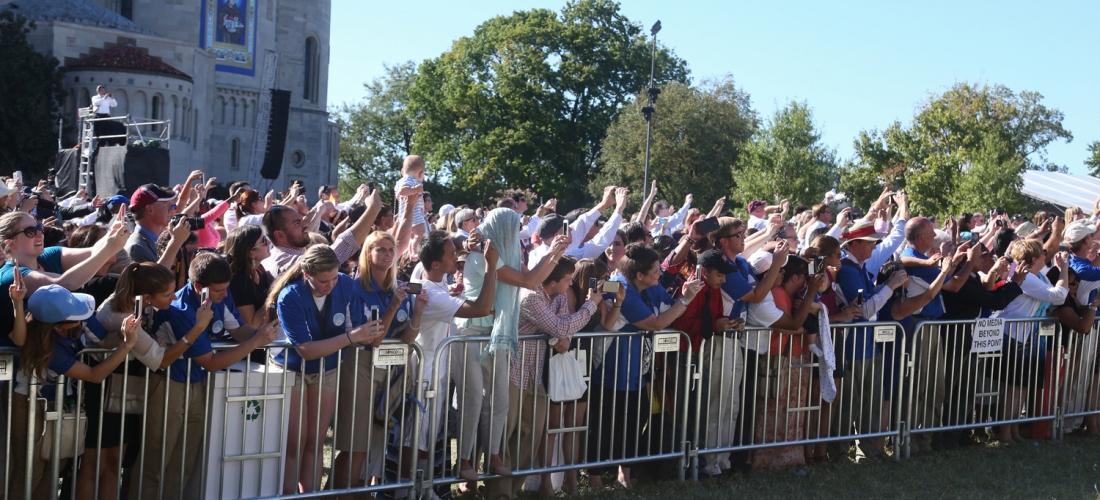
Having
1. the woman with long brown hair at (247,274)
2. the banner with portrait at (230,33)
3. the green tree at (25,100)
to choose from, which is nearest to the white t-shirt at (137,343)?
the woman with long brown hair at (247,274)

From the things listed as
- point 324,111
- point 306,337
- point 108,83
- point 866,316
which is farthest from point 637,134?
point 306,337

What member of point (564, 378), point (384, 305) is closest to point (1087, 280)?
point (564, 378)

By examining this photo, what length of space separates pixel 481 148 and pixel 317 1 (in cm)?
1098

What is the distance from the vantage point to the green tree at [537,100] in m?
48.0

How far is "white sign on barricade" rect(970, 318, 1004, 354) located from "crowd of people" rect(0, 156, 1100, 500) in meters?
0.10

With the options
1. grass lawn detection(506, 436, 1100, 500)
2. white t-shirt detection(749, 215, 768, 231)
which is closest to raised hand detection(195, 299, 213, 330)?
grass lawn detection(506, 436, 1100, 500)

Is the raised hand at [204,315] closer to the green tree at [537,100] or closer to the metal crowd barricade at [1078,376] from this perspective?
the metal crowd barricade at [1078,376]

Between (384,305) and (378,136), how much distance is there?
63.8m

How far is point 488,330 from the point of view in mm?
6395

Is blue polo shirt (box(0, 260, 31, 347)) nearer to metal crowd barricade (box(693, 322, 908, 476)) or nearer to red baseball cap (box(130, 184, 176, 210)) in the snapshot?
red baseball cap (box(130, 184, 176, 210))

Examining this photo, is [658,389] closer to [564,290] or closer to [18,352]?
[564,290]

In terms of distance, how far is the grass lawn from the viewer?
6.80 meters

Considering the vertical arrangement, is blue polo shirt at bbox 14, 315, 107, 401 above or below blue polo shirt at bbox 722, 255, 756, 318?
below

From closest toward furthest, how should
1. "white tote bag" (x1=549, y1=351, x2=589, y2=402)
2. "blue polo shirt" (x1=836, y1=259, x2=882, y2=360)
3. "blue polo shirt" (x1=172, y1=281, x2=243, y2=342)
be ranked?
1. "blue polo shirt" (x1=172, y1=281, x2=243, y2=342)
2. "white tote bag" (x1=549, y1=351, x2=589, y2=402)
3. "blue polo shirt" (x1=836, y1=259, x2=882, y2=360)
